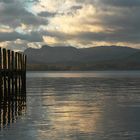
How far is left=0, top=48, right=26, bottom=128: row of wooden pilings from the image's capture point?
28919 millimetres

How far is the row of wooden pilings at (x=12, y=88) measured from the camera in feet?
94.9

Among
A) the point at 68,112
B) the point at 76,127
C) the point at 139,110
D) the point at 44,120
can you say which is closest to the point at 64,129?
the point at 76,127

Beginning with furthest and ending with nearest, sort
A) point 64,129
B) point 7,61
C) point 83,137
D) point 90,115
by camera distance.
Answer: point 7,61, point 90,115, point 64,129, point 83,137

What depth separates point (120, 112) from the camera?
30.2 metres

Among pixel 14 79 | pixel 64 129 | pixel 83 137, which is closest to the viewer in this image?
pixel 83 137

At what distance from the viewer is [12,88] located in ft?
155

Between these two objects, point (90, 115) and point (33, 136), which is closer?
point (33, 136)

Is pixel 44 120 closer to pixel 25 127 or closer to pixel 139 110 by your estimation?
pixel 25 127

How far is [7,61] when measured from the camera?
4650cm

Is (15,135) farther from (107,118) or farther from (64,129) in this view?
(107,118)

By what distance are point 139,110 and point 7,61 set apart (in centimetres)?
1991

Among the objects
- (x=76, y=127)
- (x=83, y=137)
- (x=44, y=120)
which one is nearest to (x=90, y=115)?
(x=44, y=120)

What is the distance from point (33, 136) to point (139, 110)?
43.0 ft

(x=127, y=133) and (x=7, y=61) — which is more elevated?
(x=7, y=61)
